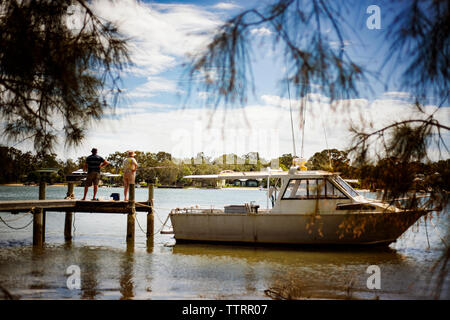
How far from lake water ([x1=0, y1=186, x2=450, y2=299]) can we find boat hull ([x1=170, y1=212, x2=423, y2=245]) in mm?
420

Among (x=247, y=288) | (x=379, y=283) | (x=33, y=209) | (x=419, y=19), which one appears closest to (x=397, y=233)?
(x=379, y=283)

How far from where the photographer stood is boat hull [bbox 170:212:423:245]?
12.8 m

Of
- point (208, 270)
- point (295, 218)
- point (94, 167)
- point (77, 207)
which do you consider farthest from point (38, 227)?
point (295, 218)

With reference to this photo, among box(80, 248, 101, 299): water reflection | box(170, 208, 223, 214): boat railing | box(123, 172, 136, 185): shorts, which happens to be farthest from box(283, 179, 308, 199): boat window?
box(80, 248, 101, 299): water reflection

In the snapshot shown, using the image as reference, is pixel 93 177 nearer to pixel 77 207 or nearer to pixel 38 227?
pixel 77 207

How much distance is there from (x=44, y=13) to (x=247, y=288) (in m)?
6.88

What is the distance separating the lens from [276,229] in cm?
1329

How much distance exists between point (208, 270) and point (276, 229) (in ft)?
10.6

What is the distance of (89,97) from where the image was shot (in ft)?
15.4

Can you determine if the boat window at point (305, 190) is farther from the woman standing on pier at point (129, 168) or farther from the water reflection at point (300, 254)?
the woman standing on pier at point (129, 168)

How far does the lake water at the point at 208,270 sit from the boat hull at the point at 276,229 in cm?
42

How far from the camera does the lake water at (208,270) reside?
8484mm

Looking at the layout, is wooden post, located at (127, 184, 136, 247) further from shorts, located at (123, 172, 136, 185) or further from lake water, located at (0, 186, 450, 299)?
lake water, located at (0, 186, 450, 299)

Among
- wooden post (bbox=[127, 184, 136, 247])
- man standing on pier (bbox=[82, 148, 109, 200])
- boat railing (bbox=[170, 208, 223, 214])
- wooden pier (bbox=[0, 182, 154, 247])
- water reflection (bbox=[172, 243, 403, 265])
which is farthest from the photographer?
wooden post (bbox=[127, 184, 136, 247])
